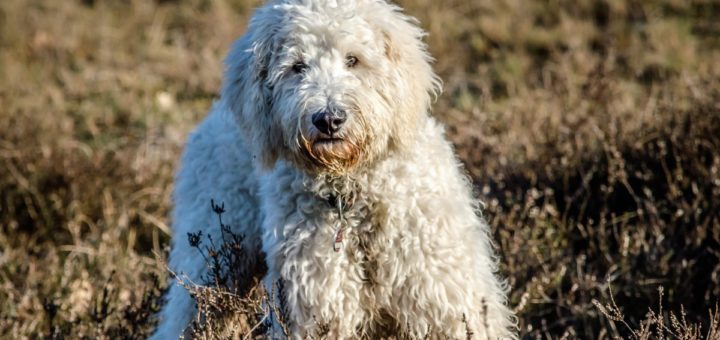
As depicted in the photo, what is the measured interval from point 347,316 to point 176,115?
5072 millimetres

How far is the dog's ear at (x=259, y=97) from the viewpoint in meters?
3.82

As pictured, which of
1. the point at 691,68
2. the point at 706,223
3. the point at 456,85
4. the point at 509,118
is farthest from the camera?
the point at 456,85

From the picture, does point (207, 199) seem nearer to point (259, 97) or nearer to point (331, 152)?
point (259, 97)

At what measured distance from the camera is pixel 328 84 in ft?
11.9

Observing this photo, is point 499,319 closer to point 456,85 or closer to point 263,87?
point 263,87

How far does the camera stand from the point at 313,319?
379 cm

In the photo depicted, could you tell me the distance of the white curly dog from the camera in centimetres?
375

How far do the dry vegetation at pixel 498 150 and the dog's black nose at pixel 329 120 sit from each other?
2.64 feet

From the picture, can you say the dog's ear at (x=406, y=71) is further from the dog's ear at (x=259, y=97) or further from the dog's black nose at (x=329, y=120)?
the dog's ear at (x=259, y=97)

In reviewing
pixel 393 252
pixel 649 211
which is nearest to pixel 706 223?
pixel 649 211

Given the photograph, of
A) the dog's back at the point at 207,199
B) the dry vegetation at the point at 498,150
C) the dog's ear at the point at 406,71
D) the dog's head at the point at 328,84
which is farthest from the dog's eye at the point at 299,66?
the dry vegetation at the point at 498,150

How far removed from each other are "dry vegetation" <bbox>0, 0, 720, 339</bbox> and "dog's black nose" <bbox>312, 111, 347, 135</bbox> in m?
0.80

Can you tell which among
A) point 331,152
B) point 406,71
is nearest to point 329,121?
point 331,152

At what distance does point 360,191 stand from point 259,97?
581mm
